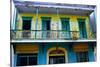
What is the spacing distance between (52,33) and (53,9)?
17.2 inches

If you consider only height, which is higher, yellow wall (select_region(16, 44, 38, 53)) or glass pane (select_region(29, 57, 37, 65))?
yellow wall (select_region(16, 44, 38, 53))

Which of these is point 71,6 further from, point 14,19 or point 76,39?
point 14,19

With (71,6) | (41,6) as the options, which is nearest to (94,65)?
(71,6)

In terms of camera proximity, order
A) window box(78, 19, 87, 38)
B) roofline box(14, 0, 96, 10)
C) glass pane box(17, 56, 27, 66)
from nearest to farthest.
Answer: roofline box(14, 0, 96, 10)
glass pane box(17, 56, 27, 66)
window box(78, 19, 87, 38)

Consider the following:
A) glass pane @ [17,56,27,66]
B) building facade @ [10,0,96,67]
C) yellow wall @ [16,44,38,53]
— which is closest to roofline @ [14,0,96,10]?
building facade @ [10,0,96,67]

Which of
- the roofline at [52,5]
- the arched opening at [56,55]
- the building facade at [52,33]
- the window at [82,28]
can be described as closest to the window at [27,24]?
the building facade at [52,33]

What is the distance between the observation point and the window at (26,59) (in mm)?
3247

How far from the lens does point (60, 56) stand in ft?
11.4

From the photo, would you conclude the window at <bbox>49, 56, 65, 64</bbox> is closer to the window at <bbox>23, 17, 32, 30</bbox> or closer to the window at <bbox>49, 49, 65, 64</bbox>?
the window at <bbox>49, 49, 65, 64</bbox>

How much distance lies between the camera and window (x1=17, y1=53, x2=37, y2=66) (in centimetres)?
325

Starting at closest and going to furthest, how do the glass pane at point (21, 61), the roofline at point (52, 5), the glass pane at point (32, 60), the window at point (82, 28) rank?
1. the roofline at point (52, 5)
2. the glass pane at point (21, 61)
3. the glass pane at point (32, 60)
4. the window at point (82, 28)

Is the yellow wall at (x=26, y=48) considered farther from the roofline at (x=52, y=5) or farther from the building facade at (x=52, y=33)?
the roofline at (x=52, y=5)

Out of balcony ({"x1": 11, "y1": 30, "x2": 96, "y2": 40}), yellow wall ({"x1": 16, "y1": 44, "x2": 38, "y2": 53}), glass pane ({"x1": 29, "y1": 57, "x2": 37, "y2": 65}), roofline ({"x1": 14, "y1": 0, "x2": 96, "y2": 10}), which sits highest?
roofline ({"x1": 14, "y1": 0, "x2": 96, "y2": 10})
